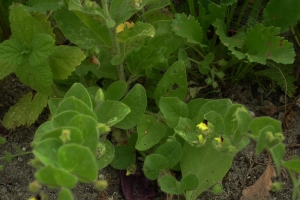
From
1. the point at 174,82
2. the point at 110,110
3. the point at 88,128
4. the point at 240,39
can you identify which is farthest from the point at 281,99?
the point at 88,128

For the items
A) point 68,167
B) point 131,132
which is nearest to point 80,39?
point 131,132

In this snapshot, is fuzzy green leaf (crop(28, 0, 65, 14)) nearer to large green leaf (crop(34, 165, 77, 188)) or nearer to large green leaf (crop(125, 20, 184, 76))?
large green leaf (crop(125, 20, 184, 76))

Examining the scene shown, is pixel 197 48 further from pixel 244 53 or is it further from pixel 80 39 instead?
pixel 80 39

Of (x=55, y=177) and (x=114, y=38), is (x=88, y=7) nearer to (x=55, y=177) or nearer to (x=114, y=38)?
(x=114, y=38)

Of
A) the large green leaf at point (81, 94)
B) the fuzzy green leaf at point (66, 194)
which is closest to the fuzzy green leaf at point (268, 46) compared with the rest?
the large green leaf at point (81, 94)

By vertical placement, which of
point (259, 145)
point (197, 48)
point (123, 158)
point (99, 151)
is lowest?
point (123, 158)

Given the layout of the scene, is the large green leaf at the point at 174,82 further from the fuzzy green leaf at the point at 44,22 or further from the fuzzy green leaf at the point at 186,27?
the fuzzy green leaf at the point at 44,22
